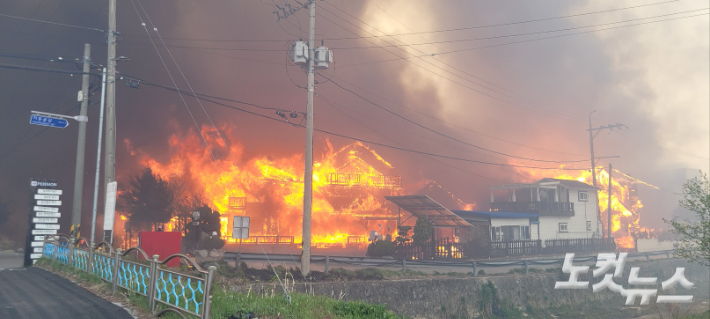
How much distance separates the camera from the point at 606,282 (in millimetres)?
33344

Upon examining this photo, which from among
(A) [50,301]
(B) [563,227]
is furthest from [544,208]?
(A) [50,301]

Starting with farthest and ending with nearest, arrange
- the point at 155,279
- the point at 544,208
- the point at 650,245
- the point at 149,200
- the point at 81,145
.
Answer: the point at 650,245 → the point at 544,208 → the point at 149,200 → the point at 81,145 → the point at 155,279

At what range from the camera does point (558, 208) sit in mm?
45938

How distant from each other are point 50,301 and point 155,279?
3485 mm

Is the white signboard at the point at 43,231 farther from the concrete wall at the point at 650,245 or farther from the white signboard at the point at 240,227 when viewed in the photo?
the concrete wall at the point at 650,245

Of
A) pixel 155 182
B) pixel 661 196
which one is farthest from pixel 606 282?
pixel 661 196

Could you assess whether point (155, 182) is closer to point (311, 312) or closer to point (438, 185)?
point (311, 312)

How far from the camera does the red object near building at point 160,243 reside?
699 inches

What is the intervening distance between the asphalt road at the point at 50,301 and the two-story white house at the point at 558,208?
3611 centimetres

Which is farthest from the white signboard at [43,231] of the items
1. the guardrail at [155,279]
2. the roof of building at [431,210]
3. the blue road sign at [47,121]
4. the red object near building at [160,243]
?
the roof of building at [431,210]

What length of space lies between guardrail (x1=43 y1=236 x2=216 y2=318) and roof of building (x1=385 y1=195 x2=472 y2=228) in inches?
831

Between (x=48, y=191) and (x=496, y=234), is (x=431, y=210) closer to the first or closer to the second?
(x=496, y=234)

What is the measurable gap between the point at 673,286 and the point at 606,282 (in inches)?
342

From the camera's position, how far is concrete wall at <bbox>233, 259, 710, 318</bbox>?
2094 cm
